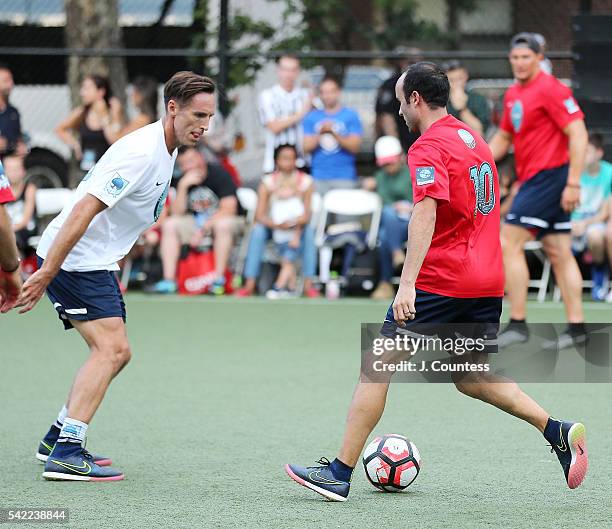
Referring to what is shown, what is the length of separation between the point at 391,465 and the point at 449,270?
0.85 metres

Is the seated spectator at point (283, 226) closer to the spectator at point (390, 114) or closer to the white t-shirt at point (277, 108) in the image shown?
the white t-shirt at point (277, 108)

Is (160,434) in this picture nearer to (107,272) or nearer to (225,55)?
(107,272)

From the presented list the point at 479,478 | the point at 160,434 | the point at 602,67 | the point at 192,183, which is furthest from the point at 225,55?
the point at 479,478

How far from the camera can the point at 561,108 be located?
895 centimetres

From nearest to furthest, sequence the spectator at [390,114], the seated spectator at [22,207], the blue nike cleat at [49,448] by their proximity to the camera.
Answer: the blue nike cleat at [49,448] < the spectator at [390,114] < the seated spectator at [22,207]

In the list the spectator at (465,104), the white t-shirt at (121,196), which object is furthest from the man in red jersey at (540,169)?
the white t-shirt at (121,196)

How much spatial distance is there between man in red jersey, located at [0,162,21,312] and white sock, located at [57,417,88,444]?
2.19ft

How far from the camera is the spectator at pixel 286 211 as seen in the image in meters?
12.8

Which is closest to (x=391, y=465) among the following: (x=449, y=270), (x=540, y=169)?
(x=449, y=270)

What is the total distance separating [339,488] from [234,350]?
4.51 m

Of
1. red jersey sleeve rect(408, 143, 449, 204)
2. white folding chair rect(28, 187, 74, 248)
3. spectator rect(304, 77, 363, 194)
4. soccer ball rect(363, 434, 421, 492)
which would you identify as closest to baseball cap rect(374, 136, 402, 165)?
spectator rect(304, 77, 363, 194)

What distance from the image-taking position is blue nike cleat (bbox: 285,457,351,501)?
5.17 m

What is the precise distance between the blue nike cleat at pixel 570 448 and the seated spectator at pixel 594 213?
24.2 feet

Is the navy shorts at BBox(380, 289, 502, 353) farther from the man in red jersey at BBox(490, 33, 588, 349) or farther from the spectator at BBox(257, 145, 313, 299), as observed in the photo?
the spectator at BBox(257, 145, 313, 299)
